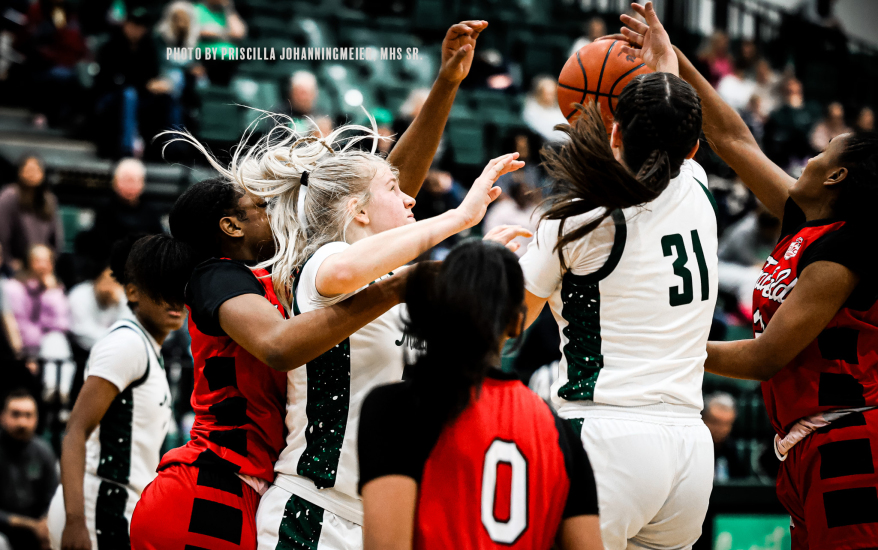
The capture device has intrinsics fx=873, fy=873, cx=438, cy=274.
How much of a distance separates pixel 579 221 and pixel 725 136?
4.02 feet

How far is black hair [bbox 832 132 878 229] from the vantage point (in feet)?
9.90

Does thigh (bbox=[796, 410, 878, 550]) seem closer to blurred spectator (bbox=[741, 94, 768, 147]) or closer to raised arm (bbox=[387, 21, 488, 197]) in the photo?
raised arm (bbox=[387, 21, 488, 197])

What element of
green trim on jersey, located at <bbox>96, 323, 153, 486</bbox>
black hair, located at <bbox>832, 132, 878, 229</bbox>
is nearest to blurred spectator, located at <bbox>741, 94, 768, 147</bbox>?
black hair, located at <bbox>832, 132, 878, 229</bbox>

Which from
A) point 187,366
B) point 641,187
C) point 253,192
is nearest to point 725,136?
point 641,187

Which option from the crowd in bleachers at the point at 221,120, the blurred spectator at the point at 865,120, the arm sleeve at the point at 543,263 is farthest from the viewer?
the blurred spectator at the point at 865,120

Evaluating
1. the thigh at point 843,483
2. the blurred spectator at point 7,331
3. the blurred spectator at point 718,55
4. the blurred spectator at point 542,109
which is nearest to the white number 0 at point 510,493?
the thigh at point 843,483

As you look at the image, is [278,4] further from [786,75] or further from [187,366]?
[786,75]

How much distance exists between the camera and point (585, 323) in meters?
2.56

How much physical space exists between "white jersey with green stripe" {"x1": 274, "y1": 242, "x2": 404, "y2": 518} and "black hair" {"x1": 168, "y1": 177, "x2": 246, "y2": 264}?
0.40 meters

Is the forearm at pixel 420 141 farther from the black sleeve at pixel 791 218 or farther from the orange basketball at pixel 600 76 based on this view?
the black sleeve at pixel 791 218

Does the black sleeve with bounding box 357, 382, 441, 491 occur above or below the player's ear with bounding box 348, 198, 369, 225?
below

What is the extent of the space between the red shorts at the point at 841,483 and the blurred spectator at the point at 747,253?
6.14 metres

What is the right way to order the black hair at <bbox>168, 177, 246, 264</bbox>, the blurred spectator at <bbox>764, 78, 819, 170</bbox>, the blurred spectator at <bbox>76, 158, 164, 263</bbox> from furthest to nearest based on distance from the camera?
the blurred spectator at <bbox>764, 78, 819, 170</bbox> → the blurred spectator at <bbox>76, 158, 164, 263</bbox> → the black hair at <bbox>168, 177, 246, 264</bbox>

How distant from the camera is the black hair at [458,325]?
6.22 feet
